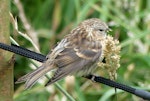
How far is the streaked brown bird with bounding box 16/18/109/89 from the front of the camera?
2084 millimetres

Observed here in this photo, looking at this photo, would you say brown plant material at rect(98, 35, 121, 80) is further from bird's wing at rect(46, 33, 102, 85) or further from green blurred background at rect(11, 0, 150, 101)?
green blurred background at rect(11, 0, 150, 101)

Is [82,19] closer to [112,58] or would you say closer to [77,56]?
[77,56]

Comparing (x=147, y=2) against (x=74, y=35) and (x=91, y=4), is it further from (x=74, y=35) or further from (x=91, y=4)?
(x=74, y=35)

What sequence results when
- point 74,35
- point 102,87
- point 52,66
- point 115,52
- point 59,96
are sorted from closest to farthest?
1. point 115,52
2. point 52,66
3. point 74,35
4. point 59,96
5. point 102,87

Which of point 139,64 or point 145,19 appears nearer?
point 139,64

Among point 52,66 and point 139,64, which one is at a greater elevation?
point 52,66

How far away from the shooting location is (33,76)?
1992 millimetres

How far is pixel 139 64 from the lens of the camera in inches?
133

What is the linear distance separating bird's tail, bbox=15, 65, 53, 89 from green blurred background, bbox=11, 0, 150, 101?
791mm

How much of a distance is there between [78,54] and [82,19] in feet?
4.01

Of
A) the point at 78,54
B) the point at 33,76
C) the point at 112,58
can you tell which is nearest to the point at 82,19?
the point at 78,54

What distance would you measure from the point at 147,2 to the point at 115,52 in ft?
7.35

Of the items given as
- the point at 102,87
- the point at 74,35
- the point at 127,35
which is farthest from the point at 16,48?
the point at 127,35

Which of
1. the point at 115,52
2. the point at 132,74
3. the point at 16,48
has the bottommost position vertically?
the point at 132,74
